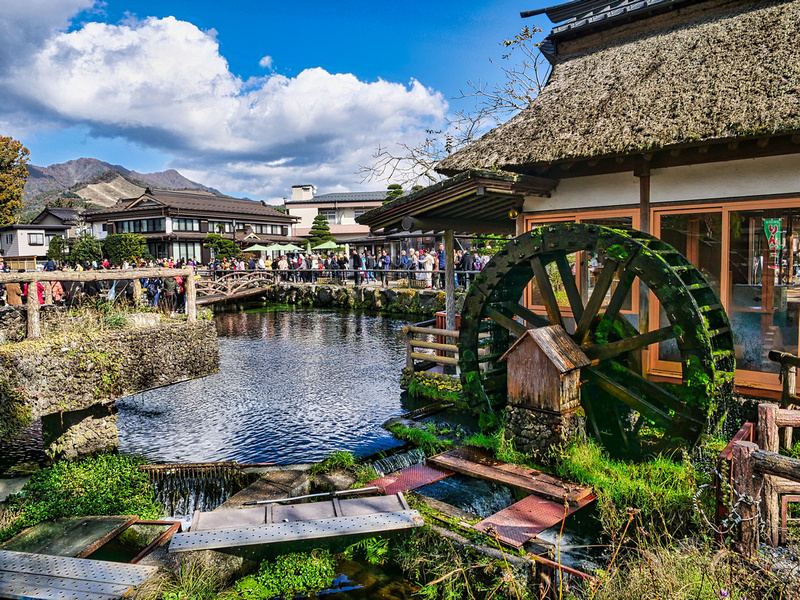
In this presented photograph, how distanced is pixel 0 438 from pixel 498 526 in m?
6.59

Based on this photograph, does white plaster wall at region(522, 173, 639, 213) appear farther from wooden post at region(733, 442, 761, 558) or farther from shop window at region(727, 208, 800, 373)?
wooden post at region(733, 442, 761, 558)

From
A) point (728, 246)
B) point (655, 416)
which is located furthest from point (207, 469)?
point (728, 246)

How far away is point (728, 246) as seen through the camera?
21.2 ft

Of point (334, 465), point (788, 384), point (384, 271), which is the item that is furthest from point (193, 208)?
point (788, 384)

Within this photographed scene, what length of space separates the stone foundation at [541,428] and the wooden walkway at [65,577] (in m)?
3.52

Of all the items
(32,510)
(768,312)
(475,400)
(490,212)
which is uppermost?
(490,212)

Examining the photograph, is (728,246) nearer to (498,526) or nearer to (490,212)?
(490,212)

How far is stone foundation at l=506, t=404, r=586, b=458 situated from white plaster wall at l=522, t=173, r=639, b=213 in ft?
10.2

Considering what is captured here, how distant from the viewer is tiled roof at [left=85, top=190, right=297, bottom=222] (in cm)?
4162

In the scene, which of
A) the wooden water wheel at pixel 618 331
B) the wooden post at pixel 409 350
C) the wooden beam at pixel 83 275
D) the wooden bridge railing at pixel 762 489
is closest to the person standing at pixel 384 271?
the wooden post at pixel 409 350

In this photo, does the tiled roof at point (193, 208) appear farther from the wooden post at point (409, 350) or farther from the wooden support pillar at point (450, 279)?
the wooden support pillar at point (450, 279)

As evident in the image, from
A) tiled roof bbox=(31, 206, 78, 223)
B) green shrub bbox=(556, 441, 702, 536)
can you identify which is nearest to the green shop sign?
green shrub bbox=(556, 441, 702, 536)

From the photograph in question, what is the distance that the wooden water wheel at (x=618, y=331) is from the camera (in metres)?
5.29

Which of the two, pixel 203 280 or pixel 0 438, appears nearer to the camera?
pixel 0 438
